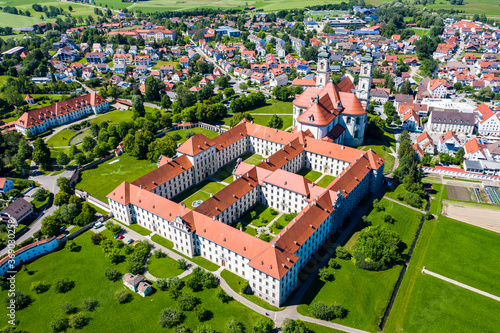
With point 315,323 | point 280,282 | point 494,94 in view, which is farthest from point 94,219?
point 494,94

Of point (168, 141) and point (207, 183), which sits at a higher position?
point (168, 141)

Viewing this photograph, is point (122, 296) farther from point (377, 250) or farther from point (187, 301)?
point (377, 250)

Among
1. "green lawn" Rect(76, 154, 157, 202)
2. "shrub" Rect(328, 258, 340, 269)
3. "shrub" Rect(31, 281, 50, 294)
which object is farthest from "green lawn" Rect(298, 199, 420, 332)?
"green lawn" Rect(76, 154, 157, 202)

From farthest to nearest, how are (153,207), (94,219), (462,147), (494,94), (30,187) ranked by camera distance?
(494,94), (462,147), (30,187), (94,219), (153,207)

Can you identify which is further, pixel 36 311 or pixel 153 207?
pixel 153 207

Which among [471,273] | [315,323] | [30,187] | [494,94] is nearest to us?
[315,323]

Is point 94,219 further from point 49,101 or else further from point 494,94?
point 494,94

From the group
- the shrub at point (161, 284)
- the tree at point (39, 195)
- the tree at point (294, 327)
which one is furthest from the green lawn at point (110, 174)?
the tree at point (294, 327)

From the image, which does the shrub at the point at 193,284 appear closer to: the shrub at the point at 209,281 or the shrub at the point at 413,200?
the shrub at the point at 209,281
